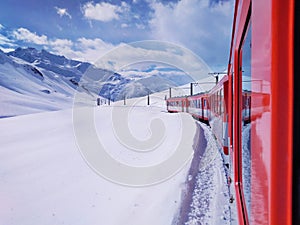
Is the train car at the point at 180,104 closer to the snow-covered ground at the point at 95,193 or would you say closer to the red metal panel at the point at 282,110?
the snow-covered ground at the point at 95,193

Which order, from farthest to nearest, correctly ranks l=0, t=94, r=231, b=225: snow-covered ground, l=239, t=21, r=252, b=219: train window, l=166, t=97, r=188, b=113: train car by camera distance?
1. l=166, t=97, r=188, b=113: train car
2. l=0, t=94, r=231, b=225: snow-covered ground
3. l=239, t=21, r=252, b=219: train window

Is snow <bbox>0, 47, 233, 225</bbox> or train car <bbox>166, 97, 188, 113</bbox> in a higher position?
train car <bbox>166, 97, 188, 113</bbox>

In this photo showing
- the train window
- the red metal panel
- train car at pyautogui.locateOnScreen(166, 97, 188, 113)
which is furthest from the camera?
train car at pyautogui.locateOnScreen(166, 97, 188, 113)

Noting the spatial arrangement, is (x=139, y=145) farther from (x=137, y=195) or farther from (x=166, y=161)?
(x=137, y=195)

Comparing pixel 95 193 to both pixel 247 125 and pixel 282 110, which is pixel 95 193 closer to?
pixel 247 125

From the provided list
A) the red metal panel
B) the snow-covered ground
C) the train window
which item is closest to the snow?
the snow-covered ground

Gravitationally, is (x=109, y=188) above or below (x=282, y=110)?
below

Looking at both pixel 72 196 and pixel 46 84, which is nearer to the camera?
pixel 72 196

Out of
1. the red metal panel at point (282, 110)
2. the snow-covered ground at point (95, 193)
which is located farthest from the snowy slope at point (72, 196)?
the red metal panel at point (282, 110)

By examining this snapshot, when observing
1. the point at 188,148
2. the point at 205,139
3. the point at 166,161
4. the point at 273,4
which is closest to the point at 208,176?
the point at 166,161

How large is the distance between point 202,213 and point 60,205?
7.87 feet

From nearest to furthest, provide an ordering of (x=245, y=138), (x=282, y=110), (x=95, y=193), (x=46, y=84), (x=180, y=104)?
1. (x=282, y=110)
2. (x=245, y=138)
3. (x=95, y=193)
4. (x=180, y=104)
5. (x=46, y=84)

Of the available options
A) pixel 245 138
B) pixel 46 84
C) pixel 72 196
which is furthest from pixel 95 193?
pixel 46 84

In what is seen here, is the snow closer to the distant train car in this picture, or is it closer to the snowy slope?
the snowy slope
